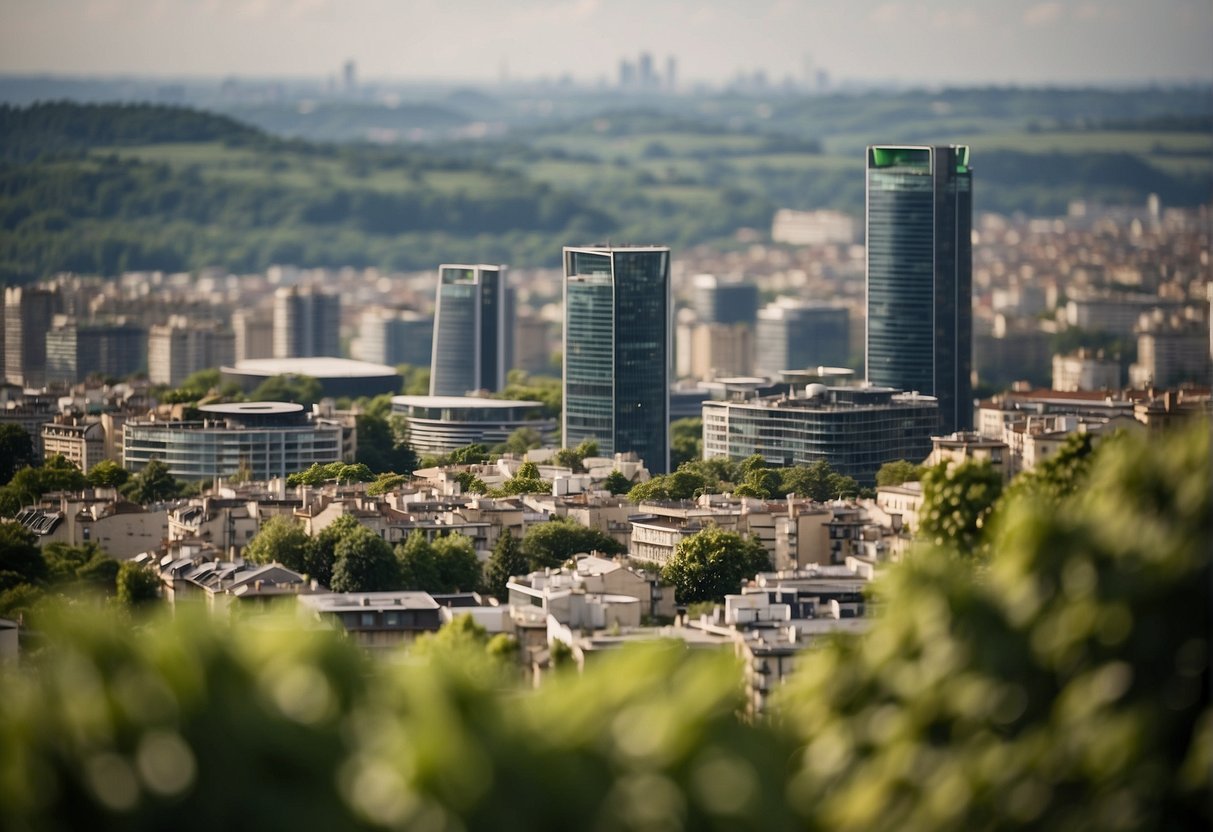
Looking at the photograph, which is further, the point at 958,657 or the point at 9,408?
the point at 9,408

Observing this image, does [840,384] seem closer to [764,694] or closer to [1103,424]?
[1103,424]

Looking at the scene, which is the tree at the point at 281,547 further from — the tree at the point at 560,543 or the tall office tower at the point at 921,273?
the tall office tower at the point at 921,273

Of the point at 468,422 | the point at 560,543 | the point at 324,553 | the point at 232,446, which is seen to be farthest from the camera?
the point at 468,422

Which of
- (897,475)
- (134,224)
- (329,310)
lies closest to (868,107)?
(134,224)

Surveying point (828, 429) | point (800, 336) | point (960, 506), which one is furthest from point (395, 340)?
point (960, 506)

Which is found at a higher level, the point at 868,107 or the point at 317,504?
the point at 868,107


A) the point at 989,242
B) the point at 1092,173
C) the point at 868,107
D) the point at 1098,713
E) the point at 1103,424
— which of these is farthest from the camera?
the point at 868,107

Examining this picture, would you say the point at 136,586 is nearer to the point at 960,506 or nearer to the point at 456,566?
the point at 456,566
